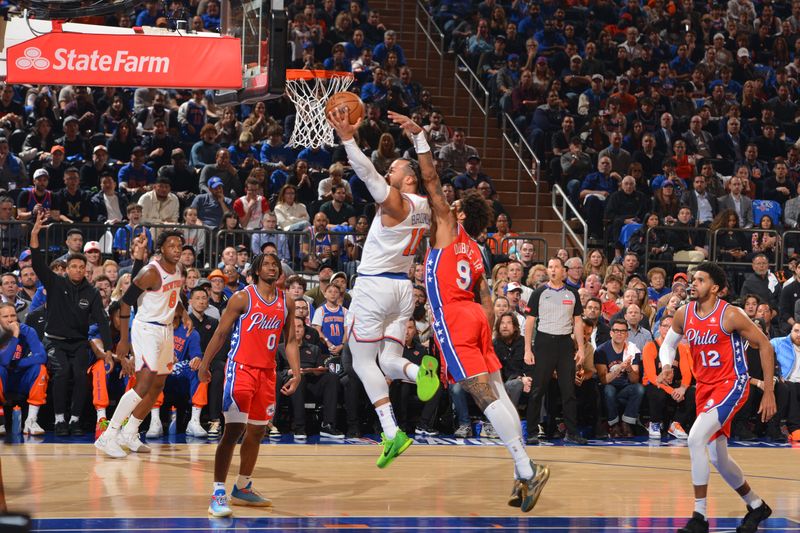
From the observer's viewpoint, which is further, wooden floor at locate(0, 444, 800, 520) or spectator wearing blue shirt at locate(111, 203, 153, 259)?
spectator wearing blue shirt at locate(111, 203, 153, 259)

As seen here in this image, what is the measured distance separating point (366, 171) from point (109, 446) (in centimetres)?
412

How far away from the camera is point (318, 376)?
12344 millimetres

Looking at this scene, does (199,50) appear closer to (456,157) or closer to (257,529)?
(257,529)

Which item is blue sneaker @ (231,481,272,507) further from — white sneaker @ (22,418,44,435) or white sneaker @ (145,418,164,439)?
white sneaker @ (22,418,44,435)

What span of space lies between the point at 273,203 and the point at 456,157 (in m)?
3.55

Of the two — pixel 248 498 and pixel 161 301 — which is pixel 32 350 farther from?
pixel 248 498

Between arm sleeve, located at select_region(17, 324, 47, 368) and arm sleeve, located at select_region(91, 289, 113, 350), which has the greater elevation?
arm sleeve, located at select_region(91, 289, 113, 350)

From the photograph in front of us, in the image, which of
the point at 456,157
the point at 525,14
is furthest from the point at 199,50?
the point at 525,14

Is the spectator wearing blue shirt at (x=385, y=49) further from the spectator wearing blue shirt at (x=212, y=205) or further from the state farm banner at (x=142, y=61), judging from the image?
the state farm banner at (x=142, y=61)

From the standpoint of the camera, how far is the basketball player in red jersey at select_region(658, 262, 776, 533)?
24.4 ft

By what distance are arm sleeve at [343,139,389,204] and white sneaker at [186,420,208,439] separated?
4.77 meters

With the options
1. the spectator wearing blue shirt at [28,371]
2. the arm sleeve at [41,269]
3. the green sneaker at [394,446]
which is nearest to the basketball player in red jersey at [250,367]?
the green sneaker at [394,446]

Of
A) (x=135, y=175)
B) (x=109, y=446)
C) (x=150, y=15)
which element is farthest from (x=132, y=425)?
(x=150, y=15)

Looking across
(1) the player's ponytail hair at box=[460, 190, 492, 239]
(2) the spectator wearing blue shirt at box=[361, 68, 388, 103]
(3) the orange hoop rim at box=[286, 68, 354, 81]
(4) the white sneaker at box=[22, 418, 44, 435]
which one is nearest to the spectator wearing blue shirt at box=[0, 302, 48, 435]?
(4) the white sneaker at box=[22, 418, 44, 435]
